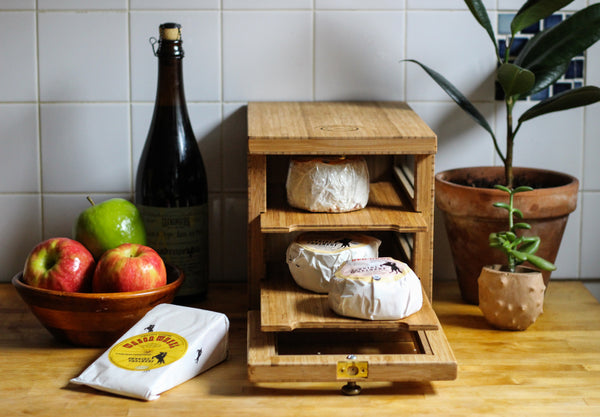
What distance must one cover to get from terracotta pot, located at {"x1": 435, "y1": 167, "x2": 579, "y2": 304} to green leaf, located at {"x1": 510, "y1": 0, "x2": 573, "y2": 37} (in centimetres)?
27

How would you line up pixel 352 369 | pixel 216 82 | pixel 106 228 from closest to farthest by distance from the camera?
pixel 352 369 → pixel 106 228 → pixel 216 82

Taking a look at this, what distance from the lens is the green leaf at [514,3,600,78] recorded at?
1.19 metres

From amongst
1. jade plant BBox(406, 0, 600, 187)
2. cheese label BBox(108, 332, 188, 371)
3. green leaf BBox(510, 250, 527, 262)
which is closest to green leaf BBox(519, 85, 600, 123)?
jade plant BBox(406, 0, 600, 187)

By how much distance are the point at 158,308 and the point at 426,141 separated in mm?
456

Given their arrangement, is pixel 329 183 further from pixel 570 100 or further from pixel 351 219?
pixel 570 100

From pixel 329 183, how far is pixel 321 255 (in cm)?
11

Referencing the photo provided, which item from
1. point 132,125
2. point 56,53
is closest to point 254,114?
point 132,125

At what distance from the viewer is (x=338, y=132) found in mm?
1116

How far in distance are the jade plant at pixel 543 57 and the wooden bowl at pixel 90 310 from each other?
23.7 inches

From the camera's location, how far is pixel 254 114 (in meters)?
1.24

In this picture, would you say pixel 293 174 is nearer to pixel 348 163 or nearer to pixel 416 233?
pixel 348 163

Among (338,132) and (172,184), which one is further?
(172,184)

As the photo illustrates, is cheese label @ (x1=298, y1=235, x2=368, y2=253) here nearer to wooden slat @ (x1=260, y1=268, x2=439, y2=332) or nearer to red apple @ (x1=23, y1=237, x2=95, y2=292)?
wooden slat @ (x1=260, y1=268, x2=439, y2=332)

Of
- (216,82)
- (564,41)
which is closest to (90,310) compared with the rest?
(216,82)
